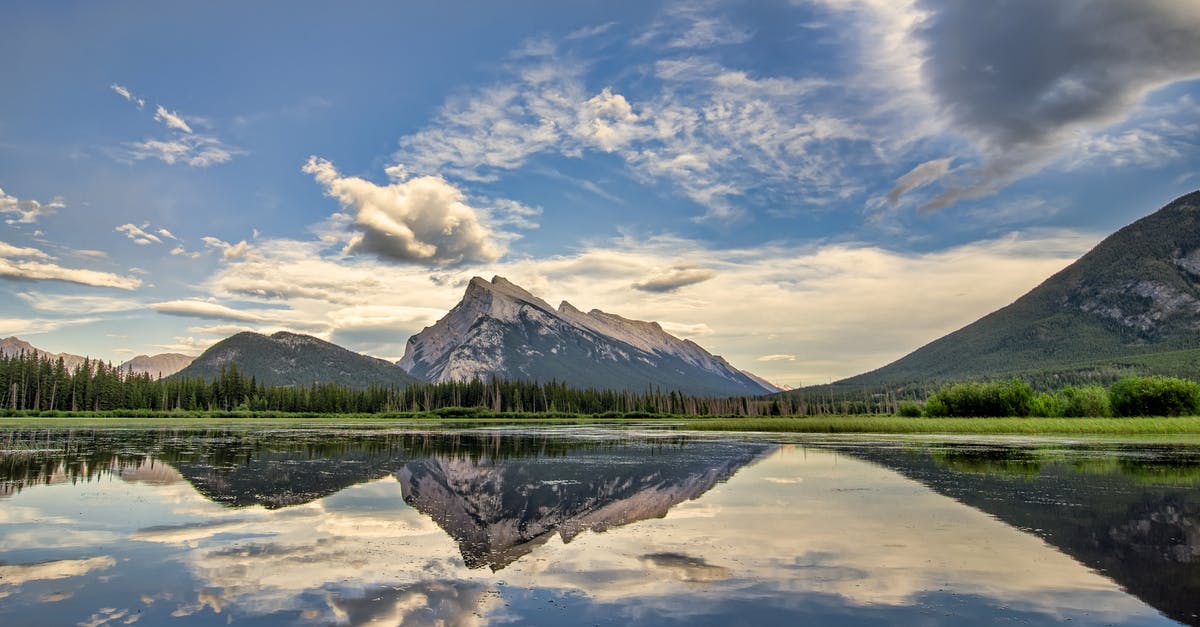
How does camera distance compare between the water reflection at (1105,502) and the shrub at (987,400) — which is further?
the shrub at (987,400)

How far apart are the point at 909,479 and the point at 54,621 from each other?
3684 centimetres

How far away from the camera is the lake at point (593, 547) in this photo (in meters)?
13.4

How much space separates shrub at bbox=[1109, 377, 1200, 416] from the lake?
83.1 metres

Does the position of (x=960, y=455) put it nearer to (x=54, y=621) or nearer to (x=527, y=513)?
(x=527, y=513)

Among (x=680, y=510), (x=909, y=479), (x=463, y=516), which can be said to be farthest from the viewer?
(x=909, y=479)

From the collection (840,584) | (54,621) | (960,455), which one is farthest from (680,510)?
(960,455)

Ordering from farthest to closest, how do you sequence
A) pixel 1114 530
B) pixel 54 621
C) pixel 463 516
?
pixel 463 516, pixel 1114 530, pixel 54 621

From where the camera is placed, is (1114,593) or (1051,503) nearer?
(1114,593)

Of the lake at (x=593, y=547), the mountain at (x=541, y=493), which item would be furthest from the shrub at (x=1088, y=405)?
the mountain at (x=541, y=493)

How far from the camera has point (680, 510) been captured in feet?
86.2

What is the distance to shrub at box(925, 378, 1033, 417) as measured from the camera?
116125mm

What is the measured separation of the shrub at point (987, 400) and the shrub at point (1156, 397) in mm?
13296

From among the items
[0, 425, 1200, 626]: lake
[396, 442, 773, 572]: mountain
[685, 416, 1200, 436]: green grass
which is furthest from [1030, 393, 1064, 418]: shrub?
[0, 425, 1200, 626]: lake

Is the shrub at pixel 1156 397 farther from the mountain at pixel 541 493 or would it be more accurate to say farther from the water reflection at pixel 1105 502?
the mountain at pixel 541 493
